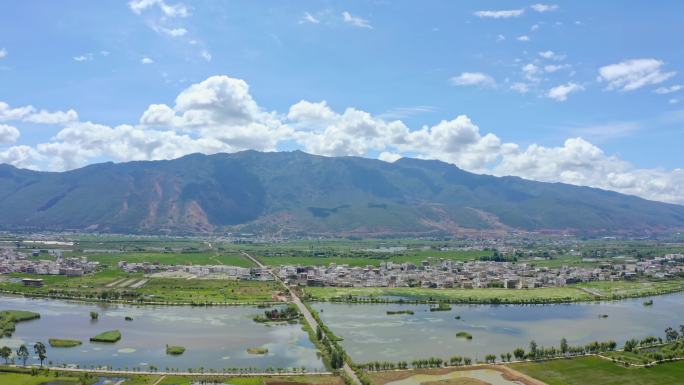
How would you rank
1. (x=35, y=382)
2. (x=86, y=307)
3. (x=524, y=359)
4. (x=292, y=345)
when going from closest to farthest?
(x=35, y=382)
(x=524, y=359)
(x=292, y=345)
(x=86, y=307)

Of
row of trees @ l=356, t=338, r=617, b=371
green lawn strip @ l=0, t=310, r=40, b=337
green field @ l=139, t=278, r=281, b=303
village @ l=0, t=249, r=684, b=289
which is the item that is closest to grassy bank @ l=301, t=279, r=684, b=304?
village @ l=0, t=249, r=684, b=289

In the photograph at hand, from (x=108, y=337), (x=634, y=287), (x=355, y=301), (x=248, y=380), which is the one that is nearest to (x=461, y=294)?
(x=355, y=301)

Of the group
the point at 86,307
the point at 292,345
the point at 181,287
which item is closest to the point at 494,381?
the point at 292,345

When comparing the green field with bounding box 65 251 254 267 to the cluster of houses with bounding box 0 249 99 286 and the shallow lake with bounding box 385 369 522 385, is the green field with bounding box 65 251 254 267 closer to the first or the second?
the cluster of houses with bounding box 0 249 99 286

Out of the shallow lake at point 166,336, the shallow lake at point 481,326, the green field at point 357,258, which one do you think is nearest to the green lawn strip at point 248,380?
the shallow lake at point 166,336

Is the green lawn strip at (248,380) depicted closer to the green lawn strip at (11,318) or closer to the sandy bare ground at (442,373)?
the sandy bare ground at (442,373)

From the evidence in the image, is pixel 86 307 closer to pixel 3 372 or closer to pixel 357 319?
pixel 3 372

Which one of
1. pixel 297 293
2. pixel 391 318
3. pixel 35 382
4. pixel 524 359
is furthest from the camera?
pixel 297 293

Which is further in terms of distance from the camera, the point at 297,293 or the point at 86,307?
the point at 297,293
